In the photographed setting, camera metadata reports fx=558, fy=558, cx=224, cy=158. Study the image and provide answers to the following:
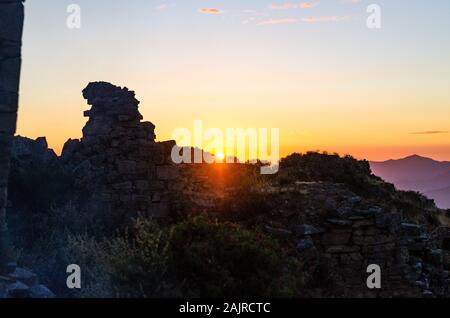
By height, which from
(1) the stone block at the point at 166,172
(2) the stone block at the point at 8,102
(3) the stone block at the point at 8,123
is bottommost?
(1) the stone block at the point at 166,172

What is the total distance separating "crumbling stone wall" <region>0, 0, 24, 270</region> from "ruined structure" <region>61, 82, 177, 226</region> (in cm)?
490

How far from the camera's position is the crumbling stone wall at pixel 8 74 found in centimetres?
838

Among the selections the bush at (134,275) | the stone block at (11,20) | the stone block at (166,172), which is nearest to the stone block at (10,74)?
the stone block at (11,20)

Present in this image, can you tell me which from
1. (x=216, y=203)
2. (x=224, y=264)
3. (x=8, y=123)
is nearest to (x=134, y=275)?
(x=224, y=264)

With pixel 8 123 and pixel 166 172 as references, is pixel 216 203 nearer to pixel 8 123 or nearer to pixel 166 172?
pixel 166 172

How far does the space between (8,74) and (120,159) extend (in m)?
5.62

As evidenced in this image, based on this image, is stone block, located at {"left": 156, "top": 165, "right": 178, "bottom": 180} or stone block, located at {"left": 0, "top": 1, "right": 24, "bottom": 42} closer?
stone block, located at {"left": 0, "top": 1, "right": 24, "bottom": 42}

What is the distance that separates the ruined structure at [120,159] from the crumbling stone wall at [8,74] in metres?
4.90

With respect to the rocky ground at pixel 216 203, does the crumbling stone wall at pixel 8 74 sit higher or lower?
higher

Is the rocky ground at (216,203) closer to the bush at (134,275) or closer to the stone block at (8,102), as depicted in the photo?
the bush at (134,275)

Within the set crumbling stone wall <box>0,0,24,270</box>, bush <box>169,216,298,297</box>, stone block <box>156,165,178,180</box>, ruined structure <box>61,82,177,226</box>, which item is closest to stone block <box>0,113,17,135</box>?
crumbling stone wall <box>0,0,24,270</box>

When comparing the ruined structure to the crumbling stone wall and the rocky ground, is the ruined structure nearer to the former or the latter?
the rocky ground

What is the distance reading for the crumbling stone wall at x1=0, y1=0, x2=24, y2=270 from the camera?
8.38 metres
